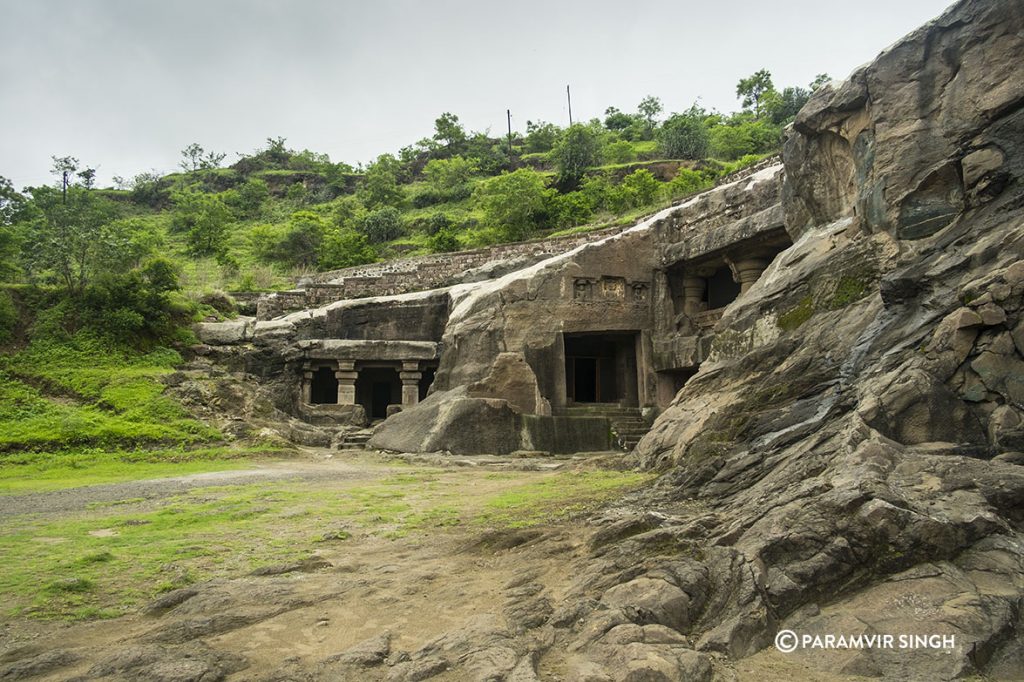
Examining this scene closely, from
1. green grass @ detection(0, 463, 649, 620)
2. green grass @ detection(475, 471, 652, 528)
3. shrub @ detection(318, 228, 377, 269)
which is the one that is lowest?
green grass @ detection(0, 463, 649, 620)

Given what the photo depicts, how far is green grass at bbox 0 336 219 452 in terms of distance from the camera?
1362 centimetres

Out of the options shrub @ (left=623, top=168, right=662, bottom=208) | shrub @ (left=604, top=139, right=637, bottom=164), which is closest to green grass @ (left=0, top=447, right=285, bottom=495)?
shrub @ (left=623, top=168, right=662, bottom=208)

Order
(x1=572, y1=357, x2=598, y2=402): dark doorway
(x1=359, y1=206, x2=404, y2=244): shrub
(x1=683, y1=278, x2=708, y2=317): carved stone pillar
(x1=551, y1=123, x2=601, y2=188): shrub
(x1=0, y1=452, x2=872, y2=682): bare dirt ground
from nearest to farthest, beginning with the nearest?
(x1=0, y1=452, x2=872, y2=682): bare dirt ground < (x1=683, y1=278, x2=708, y2=317): carved stone pillar < (x1=572, y1=357, x2=598, y2=402): dark doorway < (x1=359, y1=206, x2=404, y2=244): shrub < (x1=551, y1=123, x2=601, y2=188): shrub

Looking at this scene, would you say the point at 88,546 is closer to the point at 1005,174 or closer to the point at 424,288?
the point at 1005,174

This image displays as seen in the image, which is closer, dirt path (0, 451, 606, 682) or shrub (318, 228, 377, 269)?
dirt path (0, 451, 606, 682)

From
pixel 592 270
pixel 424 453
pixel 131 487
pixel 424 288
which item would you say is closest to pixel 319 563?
pixel 131 487

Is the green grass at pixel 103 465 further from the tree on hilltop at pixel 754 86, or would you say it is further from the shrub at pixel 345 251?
the tree on hilltop at pixel 754 86

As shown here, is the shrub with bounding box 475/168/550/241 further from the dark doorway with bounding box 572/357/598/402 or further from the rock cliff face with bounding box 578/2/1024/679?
the rock cliff face with bounding box 578/2/1024/679

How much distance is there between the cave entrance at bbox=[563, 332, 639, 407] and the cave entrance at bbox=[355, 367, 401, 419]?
6092 millimetres

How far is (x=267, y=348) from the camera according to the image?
19391mm

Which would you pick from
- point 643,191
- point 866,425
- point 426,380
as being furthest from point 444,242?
point 866,425

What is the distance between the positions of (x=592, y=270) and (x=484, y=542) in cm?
1132

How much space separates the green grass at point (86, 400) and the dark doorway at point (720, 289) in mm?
12679

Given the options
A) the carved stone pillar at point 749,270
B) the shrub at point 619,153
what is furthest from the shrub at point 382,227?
the carved stone pillar at point 749,270
